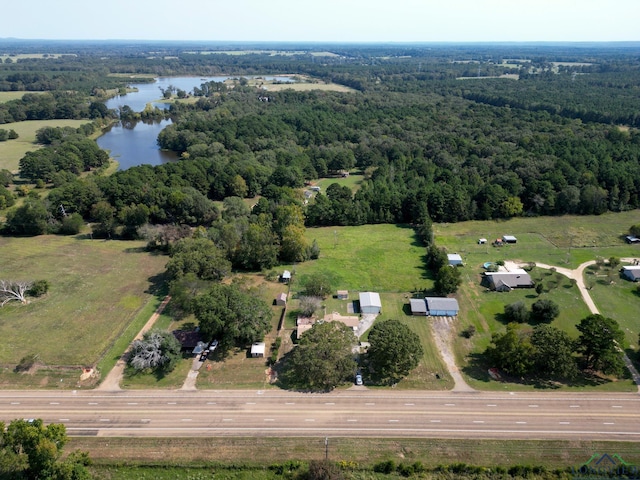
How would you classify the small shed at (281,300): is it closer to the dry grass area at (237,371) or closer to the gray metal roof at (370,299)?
the dry grass area at (237,371)

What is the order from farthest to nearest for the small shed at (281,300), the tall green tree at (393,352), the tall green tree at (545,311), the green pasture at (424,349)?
the small shed at (281,300) → the tall green tree at (545,311) → the green pasture at (424,349) → the tall green tree at (393,352)

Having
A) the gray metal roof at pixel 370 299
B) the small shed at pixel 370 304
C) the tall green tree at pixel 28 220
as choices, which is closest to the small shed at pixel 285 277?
the gray metal roof at pixel 370 299

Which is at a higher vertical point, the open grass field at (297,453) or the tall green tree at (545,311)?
the tall green tree at (545,311)

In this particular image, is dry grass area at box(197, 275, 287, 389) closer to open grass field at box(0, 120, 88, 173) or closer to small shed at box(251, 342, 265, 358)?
small shed at box(251, 342, 265, 358)

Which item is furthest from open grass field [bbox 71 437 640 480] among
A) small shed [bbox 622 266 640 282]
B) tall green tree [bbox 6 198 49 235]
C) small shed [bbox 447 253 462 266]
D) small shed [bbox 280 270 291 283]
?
tall green tree [bbox 6 198 49 235]

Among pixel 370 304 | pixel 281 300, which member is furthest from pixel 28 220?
pixel 370 304

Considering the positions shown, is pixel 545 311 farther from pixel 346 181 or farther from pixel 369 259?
pixel 346 181

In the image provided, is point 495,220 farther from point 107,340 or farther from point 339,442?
point 107,340
